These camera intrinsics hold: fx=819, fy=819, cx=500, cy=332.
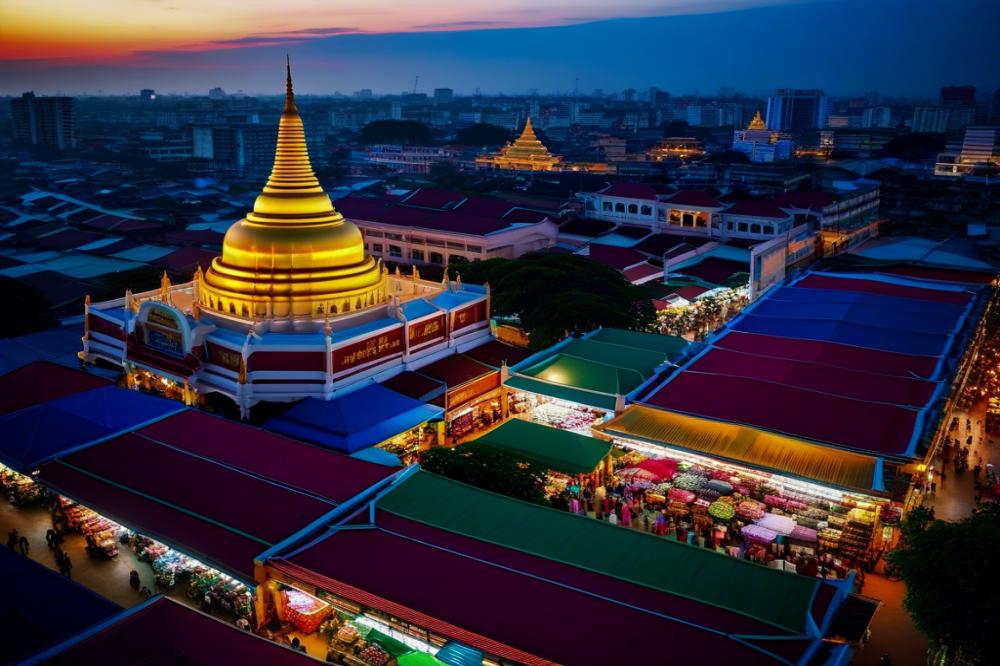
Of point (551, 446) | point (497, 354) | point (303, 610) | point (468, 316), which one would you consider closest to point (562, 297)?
point (497, 354)

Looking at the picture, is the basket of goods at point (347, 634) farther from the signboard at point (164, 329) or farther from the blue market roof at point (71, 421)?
the signboard at point (164, 329)

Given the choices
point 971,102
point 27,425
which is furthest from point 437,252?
point 971,102

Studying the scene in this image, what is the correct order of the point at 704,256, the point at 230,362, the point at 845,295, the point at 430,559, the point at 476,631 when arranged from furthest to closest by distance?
the point at 704,256
the point at 845,295
the point at 230,362
the point at 430,559
the point at 476,631

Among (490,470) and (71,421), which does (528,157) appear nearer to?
(71,421)

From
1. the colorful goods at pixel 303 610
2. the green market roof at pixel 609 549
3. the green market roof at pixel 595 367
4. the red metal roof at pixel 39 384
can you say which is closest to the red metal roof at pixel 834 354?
the green market roof at pixel 595 367

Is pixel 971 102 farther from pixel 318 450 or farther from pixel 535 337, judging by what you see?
pixel 318 450

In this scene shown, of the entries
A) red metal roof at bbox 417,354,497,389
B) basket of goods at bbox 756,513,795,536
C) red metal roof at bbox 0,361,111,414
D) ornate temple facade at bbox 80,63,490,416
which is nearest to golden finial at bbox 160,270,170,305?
ornate temple facade at bbox 80,63,490,416

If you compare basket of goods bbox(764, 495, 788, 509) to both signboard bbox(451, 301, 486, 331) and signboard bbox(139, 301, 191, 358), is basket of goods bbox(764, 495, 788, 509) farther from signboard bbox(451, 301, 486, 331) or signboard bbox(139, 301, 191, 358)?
signboard bbox(139, 301, 191, 358)
